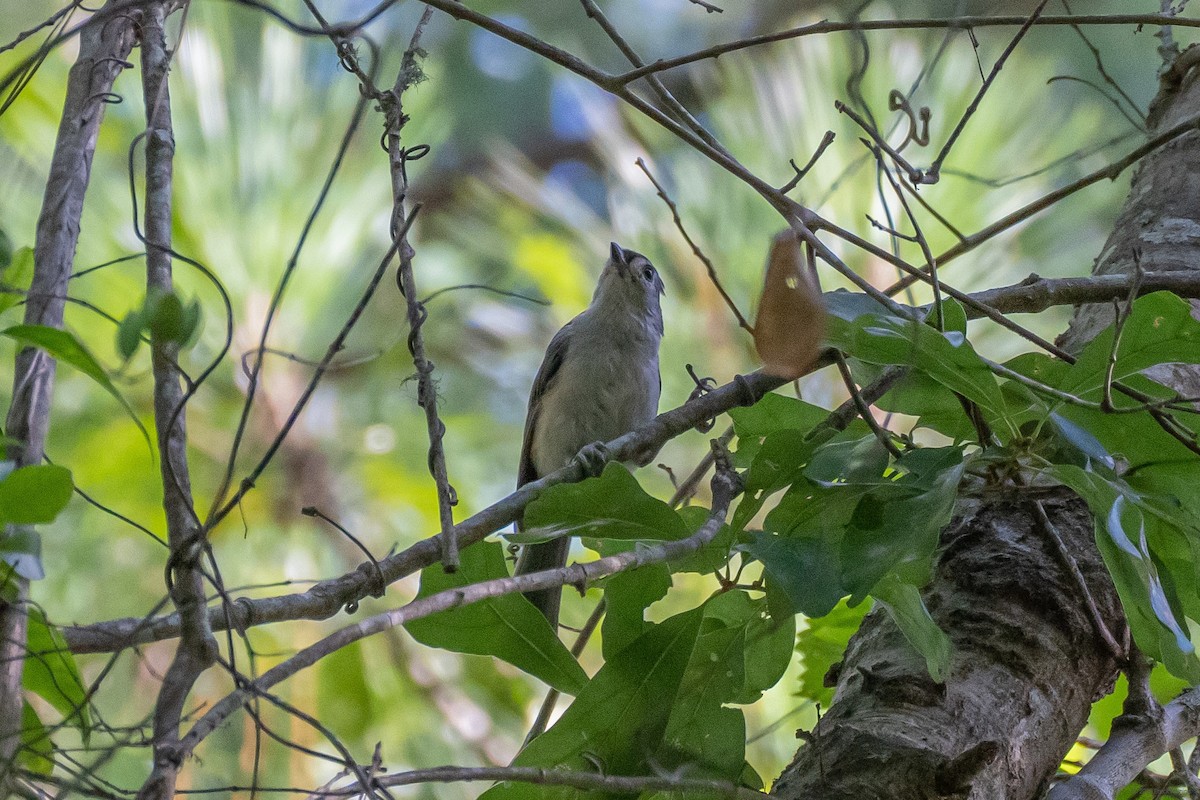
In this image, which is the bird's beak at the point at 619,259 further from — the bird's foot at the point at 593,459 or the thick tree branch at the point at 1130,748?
the thick tree branch at the point at 1130,748

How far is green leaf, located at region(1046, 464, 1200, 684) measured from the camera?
1295mm

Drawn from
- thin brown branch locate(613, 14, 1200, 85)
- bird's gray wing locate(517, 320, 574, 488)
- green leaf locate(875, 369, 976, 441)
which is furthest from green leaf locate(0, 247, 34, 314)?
bird's gray wing locate(517, 320, 574, 488)

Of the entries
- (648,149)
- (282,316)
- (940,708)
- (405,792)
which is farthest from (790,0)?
(940,708)

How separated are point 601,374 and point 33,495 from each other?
92.8 inches

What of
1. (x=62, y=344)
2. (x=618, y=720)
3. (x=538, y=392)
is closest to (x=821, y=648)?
(x=618, y=720)

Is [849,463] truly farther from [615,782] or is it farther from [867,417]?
[615,782]

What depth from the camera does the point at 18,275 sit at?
1.34m

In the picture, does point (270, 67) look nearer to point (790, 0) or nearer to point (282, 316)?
point (282, 316)

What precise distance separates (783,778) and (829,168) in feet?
6.54

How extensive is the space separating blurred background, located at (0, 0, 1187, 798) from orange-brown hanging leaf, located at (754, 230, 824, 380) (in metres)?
1.24

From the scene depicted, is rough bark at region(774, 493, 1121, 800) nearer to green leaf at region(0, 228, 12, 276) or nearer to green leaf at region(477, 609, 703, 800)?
green leaf at region(477, 609, 703, 800)

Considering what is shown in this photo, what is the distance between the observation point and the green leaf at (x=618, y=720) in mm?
1455

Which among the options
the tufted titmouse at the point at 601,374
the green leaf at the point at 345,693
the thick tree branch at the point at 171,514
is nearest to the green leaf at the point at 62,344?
the thick tree branch at the point at 171,514

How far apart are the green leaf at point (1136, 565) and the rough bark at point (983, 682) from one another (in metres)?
0.15
